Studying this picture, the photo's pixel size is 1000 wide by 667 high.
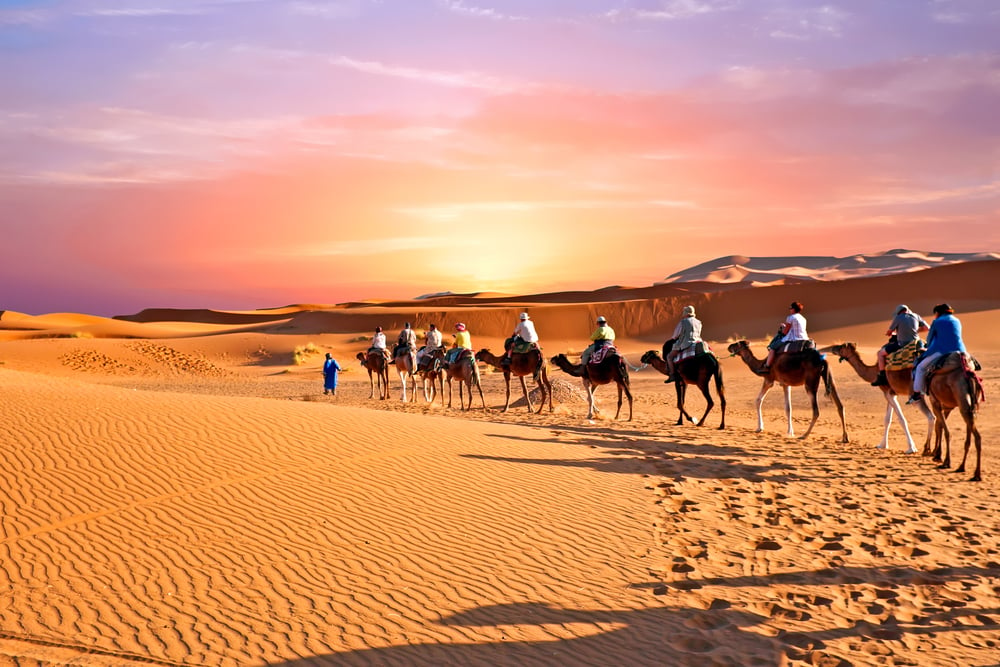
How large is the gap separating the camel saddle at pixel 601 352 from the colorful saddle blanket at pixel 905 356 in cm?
614

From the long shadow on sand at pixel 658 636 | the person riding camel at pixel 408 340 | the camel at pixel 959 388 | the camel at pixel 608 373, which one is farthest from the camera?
the person riding camel at pixel 408 340

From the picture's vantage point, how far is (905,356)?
1392 centimetres

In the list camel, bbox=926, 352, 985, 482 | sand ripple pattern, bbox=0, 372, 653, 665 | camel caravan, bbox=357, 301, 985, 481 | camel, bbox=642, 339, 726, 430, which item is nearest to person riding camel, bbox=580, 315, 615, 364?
camel caravan, bbox=357, 301, 985, 481

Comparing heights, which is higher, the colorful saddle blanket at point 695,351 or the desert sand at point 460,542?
the colorful saddle blanket at point 695,351

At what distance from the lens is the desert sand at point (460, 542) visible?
5.86m

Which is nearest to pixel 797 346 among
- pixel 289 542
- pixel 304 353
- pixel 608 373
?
pixel 608 373

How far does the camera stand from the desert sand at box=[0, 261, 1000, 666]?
5.86m

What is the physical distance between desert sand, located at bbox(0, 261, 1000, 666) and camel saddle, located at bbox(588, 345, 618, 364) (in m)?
3.15

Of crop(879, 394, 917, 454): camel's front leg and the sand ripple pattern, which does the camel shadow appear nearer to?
the sand ripple pattern

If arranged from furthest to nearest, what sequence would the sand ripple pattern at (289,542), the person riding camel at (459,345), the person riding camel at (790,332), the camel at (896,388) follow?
the person riding camel at (459,345) → the person riding camel at (790,332) → the camel at (896,388) → the sand ripple pattern at (289,542)

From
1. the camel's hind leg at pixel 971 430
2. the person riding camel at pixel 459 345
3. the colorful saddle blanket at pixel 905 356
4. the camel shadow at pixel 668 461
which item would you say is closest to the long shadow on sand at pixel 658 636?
the camel shadow at pixel 668 461

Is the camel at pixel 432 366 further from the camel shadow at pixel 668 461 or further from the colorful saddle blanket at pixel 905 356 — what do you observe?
the colorful saddle blanket at pixel 905 356

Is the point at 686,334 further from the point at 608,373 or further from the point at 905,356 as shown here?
the point at 905,356

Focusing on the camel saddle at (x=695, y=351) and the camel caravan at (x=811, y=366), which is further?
the camel saddle at (x=695, y=351)
